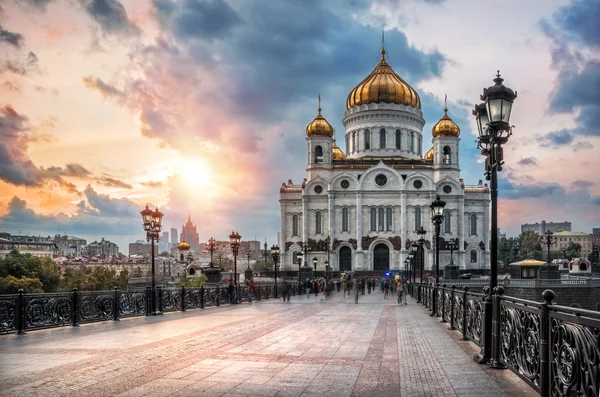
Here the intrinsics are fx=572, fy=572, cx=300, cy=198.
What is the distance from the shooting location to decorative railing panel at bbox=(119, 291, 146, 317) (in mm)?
18594

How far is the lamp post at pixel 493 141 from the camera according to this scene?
30.3ft

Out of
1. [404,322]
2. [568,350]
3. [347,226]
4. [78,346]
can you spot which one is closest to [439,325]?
[404,322]

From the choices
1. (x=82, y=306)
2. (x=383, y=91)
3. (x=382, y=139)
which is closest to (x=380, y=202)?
(x=382, y=139)

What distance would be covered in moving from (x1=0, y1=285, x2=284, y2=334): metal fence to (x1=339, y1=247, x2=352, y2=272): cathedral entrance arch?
166 feet

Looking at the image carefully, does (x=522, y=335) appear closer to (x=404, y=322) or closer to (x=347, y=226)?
(x=404, y=322)

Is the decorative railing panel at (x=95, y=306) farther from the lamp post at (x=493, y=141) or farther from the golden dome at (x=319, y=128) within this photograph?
the golden dome at (x=319, y=128)

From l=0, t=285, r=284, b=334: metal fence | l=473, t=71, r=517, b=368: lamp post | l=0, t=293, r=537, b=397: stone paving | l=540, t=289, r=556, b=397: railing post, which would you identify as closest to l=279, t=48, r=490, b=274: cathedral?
l=0, t=285, r=284, b=334: metal fence

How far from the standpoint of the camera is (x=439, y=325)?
16.3 m

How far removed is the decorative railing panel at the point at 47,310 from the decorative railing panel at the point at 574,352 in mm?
12708

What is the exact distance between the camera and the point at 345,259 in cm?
7394

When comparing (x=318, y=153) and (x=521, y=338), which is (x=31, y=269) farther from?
(x=521, y=338)

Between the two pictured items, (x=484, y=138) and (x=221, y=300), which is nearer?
(x=484, y=138)

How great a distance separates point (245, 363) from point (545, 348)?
491 cm

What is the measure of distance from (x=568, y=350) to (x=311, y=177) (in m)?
70.8
